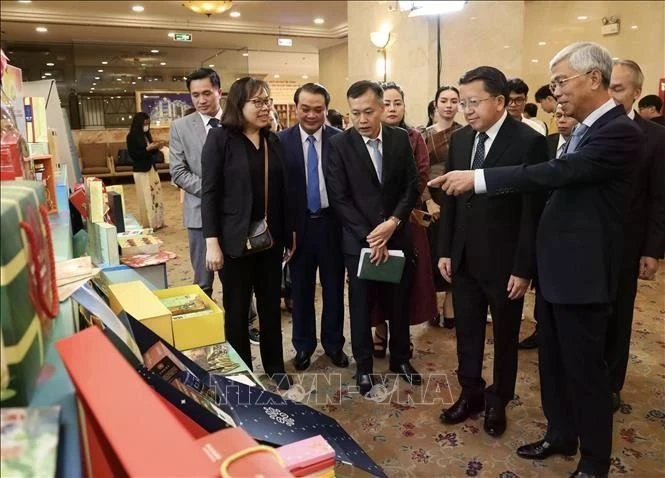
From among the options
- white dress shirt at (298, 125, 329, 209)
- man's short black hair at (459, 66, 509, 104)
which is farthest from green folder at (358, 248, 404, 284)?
man's short black hair at (459, 66, 509, 104)

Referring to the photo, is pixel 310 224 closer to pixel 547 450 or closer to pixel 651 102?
pixel 547 450

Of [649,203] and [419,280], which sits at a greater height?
[649,203]

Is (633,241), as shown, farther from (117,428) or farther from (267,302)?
(117,428)

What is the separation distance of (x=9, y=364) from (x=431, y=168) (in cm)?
327

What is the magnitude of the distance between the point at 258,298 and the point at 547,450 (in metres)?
1.47

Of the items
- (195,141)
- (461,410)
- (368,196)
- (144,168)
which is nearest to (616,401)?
Answer: (461,410)

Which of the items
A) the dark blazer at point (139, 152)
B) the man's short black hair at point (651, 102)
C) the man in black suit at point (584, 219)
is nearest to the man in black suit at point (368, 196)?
the man in black suit at point (584, 219)

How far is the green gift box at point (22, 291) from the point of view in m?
0.55

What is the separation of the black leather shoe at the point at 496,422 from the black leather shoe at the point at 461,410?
0.13 m

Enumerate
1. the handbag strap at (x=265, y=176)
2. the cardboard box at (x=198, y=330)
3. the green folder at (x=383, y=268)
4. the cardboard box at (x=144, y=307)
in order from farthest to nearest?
the green folder at (x=383, y=268) → the handbag strap at (x=265, y=176) → the cardboard box at (x=198, y=330) → the cardboard box at (x=144, y=307)

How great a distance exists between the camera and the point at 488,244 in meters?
2.29

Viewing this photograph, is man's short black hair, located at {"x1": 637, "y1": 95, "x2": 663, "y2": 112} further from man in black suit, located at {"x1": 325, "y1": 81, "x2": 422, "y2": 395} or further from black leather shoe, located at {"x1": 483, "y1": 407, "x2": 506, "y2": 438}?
black leather shoe, located at {"x1": 483, "y1": 407, "x2": 506, "y2": 438}

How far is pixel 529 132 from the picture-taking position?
2213mm

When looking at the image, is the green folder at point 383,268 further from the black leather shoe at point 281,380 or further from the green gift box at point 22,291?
the green gift box at point 22,291
